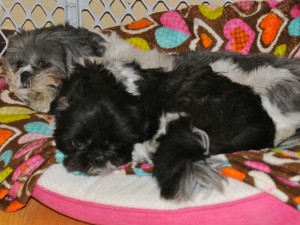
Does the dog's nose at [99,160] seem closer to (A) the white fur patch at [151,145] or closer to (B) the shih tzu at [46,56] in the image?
(A) the white fur patch at [151,145]

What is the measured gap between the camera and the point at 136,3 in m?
4.98

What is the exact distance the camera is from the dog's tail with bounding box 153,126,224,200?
228cm

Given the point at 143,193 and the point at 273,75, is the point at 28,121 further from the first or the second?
the point at 273,75

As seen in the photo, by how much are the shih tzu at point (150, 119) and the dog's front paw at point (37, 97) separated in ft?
1.38

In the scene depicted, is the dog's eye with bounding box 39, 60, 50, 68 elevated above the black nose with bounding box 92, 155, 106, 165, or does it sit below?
above

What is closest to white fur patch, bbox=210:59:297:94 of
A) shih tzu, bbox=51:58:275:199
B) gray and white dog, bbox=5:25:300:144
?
gray and white dog, bbox=5:25:300:144

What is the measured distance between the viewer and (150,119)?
8.78ft

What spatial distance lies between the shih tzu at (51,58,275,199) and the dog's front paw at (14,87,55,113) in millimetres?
422

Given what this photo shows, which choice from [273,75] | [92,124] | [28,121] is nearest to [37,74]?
[28,121]

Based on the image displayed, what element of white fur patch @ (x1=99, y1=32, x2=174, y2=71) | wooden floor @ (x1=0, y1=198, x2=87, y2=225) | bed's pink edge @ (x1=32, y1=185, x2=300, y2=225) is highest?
white fur patch @ (x1=99, y1=32, x2=174, y2=71)

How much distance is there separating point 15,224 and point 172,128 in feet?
3.57

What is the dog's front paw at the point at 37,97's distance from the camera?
3219 millimetres

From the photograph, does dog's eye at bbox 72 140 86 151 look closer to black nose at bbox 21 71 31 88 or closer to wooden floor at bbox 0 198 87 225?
wooden floor at bbox 0 198 87 225

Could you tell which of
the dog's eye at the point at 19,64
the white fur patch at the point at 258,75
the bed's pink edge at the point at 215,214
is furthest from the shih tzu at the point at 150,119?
the dog's eye at the point at 19,64
